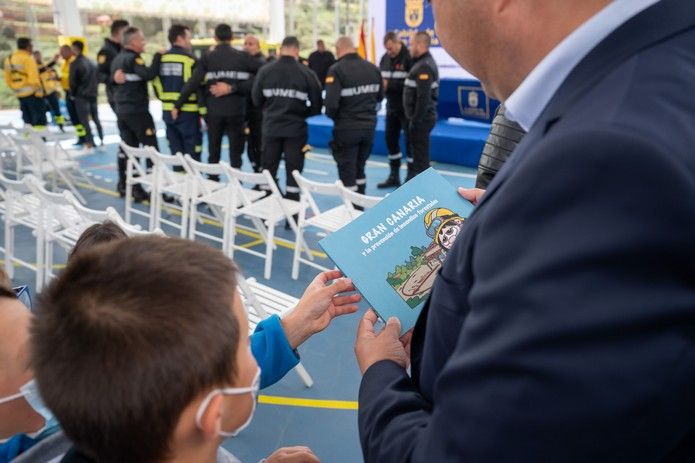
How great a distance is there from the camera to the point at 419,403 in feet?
2.50

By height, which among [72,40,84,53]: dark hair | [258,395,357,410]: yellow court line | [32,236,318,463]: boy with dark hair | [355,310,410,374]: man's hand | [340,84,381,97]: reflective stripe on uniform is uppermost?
[72,40,84,53]: dark hair

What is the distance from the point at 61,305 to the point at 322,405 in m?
2.08

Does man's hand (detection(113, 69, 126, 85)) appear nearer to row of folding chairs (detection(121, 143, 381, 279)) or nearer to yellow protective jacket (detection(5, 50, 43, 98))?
row of folding chairs (detection(121, 143, 381, 279))

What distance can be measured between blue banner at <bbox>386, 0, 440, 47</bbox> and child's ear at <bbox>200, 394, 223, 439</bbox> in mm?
9464

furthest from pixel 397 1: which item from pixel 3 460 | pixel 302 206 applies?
pixel 3 460

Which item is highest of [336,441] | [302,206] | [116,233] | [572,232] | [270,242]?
[572,232]

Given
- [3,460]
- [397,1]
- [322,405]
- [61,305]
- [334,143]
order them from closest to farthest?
[61,305], [3,460], [322,405], [334,143], [397,1]

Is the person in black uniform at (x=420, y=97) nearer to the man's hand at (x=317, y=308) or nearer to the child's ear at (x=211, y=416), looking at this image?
the man's hand at (x=317, y=308)

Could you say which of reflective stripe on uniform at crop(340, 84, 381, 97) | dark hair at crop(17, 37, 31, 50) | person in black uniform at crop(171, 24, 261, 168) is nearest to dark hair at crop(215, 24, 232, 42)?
person in black uniform at crop(171, 24, 261, 168)

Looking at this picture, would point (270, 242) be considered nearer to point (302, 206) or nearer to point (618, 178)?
point (302, 206)

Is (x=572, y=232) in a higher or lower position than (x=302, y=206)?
higher

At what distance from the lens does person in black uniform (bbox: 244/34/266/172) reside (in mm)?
6246

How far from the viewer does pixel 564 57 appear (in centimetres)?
58

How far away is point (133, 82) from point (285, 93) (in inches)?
74.4
